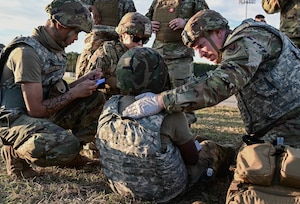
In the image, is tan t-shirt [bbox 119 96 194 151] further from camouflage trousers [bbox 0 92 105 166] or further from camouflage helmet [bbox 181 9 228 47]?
camouflage trousers [bbox 0 92 105 166]

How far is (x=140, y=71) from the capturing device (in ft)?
9.98

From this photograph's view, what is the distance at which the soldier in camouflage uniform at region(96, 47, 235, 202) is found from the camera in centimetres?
295

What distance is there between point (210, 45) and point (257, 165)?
1039 mm

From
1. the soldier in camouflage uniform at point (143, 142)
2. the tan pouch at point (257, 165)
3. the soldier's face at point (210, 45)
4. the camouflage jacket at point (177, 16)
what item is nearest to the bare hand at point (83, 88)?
the soldier in camouflage uniform at point (143, 142)

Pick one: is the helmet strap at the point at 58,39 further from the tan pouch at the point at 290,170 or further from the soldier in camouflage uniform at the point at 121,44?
the tan pouch at the point at 290,170

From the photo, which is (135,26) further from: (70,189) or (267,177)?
(267,177)

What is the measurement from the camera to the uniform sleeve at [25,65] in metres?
3.61

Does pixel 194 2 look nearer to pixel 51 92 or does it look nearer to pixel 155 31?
pixel 155 31

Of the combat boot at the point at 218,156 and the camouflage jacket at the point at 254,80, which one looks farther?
the combat boot at the point at 218,156

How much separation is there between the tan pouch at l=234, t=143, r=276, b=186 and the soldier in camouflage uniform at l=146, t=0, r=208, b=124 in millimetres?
3442

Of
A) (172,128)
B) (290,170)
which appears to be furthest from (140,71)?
(290,170)

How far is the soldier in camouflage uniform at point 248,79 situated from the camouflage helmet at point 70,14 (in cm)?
121

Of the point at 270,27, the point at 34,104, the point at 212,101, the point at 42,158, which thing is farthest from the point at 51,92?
the point at 270,27

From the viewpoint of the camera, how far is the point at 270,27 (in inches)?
119
